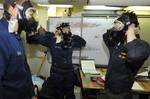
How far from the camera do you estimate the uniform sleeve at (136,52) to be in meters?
2.79

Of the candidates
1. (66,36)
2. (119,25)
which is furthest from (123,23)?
(66,36)

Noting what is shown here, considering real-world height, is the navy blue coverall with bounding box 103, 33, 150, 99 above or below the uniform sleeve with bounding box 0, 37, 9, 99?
below

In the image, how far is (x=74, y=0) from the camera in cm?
382

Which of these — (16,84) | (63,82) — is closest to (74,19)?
(63,82)

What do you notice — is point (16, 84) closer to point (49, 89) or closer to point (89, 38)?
point (49, 89)

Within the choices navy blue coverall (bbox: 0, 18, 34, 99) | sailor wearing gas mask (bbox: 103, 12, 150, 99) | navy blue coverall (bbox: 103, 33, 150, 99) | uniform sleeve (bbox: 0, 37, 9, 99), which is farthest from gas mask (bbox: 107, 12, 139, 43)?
uniform sleeve (bbox: 0, 37, 9, 99)

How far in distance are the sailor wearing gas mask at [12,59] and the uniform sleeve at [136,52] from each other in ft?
3.61

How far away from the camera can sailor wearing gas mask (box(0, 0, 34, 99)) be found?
2.24m

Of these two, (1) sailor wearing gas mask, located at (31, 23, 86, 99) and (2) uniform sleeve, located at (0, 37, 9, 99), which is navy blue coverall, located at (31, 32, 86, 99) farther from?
(2) uniform sleeve, located at (0, 37, 9, 99)

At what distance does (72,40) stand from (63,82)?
2.30 ft

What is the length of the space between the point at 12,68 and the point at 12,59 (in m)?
0.08

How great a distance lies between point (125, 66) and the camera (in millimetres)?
2982

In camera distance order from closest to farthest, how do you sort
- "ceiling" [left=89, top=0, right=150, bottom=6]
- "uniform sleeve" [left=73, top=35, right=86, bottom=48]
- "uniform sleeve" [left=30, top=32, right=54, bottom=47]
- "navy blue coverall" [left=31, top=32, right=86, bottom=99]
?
1. "ceiling" [left=89, top=0, right=150, bottom=6]
2. "navy blue coverall" [left=31, top=32, right=86, bottom=99]
3. "uniform sleeve" [left=30, top=32, right=54, bottom=47]
4. "uniform sleeve" [left=73, top=35, right=86, bottom=48]

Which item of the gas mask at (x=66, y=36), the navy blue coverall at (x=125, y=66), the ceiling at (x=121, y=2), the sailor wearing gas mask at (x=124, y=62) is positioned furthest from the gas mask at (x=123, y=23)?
the gas mask at (x=66, y=36)
